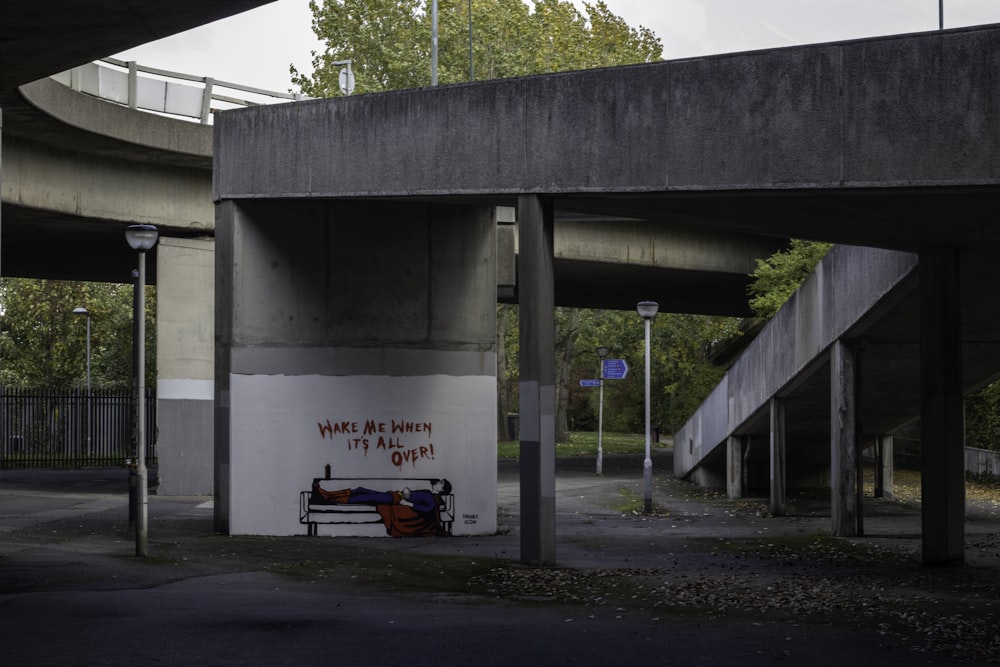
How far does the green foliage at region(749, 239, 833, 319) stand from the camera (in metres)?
33.5

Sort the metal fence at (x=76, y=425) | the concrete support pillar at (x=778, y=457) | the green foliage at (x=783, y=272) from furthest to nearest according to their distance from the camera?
the metal fence at (x=76, y=425) < the green foliage at (x=783, y=272) < the concrete support pillar at (x=778, y=457)

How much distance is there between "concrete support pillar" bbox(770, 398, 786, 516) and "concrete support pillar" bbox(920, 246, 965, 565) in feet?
30.3

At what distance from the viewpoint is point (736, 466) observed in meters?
31.9

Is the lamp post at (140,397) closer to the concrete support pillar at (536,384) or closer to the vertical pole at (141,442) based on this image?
the vertical pole at (141,442)

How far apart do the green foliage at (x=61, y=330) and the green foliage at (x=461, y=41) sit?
13.3 m

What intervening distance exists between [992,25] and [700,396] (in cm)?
3487

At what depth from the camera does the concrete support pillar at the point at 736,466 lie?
1257 inches

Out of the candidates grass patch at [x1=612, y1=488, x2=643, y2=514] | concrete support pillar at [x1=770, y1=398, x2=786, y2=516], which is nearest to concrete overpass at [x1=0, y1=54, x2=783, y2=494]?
concrete support pillar at [x1=770, y1=398, x2=786, y2=516]

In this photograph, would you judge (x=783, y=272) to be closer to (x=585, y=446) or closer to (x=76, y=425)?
(x=76, y=425)

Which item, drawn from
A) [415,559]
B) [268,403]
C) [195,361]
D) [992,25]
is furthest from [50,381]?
[992,25]

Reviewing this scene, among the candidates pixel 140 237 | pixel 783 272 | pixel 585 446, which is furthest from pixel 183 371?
pixel 585 446

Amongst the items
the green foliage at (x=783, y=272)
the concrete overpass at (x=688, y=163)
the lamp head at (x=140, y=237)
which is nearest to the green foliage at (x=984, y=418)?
the green foliage at (x=783, y=272)

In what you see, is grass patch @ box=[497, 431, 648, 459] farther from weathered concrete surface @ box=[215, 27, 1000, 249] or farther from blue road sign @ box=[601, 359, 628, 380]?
weathered concrete surface @ box=[215, 27, 1000, 249]

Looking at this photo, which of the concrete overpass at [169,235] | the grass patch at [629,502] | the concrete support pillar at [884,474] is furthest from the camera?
the concrete support pillar at [884,474]
